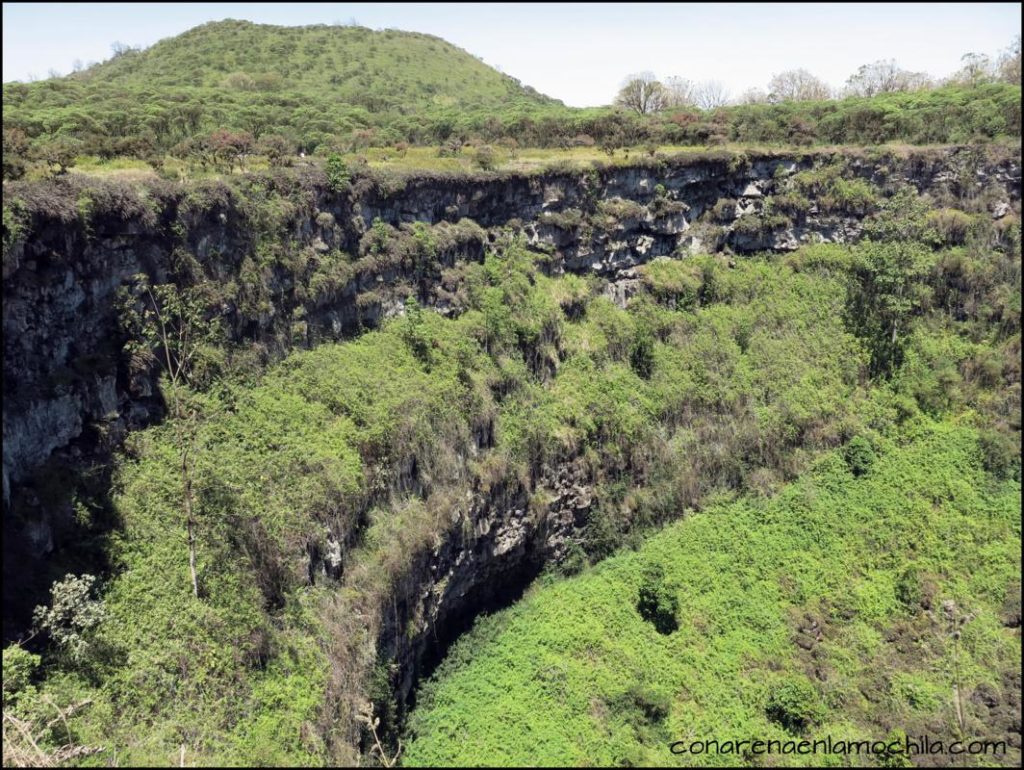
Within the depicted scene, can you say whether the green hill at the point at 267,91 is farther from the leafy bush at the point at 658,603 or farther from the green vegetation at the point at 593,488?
the leafy bush at the point at 658,603

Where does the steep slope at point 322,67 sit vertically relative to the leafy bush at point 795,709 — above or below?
above

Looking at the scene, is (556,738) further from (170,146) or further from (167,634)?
(170,146)

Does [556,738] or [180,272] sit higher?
[180,272]

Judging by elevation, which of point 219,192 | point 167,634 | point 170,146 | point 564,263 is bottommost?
point 167,634

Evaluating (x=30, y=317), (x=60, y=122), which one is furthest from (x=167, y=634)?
(x=60, y=122)

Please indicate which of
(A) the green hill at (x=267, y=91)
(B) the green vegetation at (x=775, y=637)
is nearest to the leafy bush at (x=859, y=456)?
(B) the green vegetation at (x=775, y=637)

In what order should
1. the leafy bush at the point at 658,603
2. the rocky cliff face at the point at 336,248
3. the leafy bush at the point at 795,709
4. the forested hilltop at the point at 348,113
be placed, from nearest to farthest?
the rocky cliff face at the point at 336,248
the leafy bush at the point at 795,709
the leafy bush at the point at 658,603
the forested hilltop at the point at 348,113

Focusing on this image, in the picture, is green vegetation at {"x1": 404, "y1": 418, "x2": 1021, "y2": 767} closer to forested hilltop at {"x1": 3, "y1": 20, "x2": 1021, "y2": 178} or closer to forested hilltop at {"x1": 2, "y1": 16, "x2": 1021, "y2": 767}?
forested hilltop at {"x1": 2, "y1": 16, "x2": 1021, "y2": 767}

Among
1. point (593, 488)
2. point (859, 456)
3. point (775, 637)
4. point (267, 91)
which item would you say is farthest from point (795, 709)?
point (267, 91)
